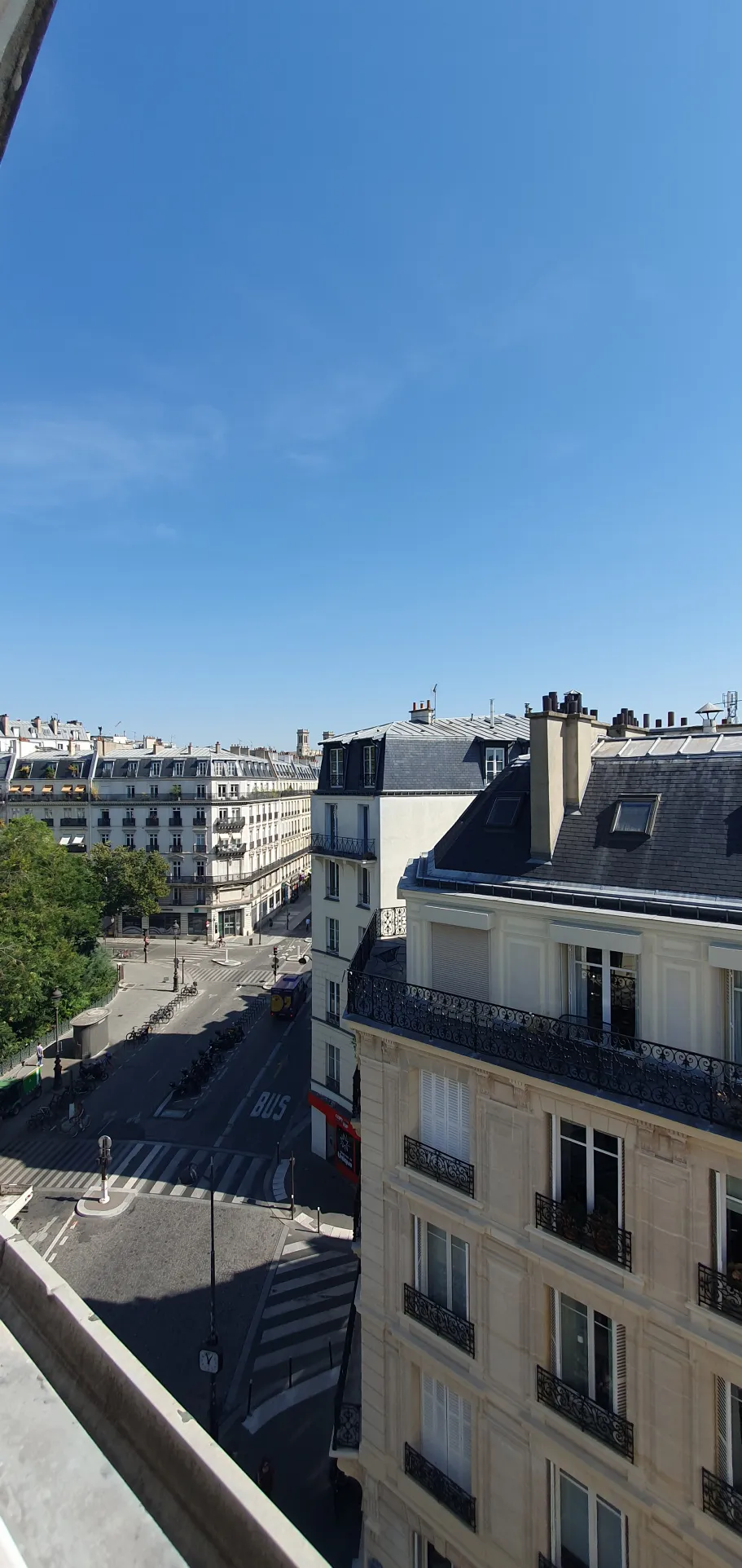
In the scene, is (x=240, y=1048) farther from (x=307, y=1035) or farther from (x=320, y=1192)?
(x=320, y=1192)

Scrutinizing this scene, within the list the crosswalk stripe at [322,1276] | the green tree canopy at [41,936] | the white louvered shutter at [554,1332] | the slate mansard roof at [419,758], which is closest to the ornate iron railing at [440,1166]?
the white louvered shutter at [554,1332]

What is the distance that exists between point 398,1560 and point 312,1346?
782cm

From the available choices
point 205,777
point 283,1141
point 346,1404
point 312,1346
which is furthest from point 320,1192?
point 205,777

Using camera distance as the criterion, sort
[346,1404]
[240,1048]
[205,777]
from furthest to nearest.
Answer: [205,777] → [240,1048] → [346,1404]

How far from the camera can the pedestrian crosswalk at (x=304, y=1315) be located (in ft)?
60.0

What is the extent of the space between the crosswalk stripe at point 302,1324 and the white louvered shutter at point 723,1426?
549 inches

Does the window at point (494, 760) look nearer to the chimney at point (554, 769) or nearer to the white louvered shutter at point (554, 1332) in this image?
the chimney at point (554, 769)

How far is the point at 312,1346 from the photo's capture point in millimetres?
19016

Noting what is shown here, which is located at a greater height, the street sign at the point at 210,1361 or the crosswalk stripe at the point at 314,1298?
the street sign at the point at 210,1361

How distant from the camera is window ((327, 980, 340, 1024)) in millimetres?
26281

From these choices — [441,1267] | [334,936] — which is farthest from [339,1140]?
[441,1267]

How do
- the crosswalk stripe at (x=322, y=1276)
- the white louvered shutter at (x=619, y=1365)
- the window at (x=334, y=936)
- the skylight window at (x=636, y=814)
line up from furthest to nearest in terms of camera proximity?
the window at (x=334, y=936) < the crosswalk stripe at (x=322, y=1276) < the skylight window at (x=636, y=814) < the white louvered shutter at (x=619, y=1365)

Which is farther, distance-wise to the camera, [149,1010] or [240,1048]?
[149,1010]

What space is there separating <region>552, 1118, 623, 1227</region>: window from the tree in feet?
Result: 163
